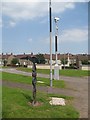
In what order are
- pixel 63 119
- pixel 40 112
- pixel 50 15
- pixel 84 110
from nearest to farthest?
pixel 63 119 → pixel 40 112 → pixel 84 110 → pixel 50 15

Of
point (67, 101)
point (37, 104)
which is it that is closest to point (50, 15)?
point (67, 101)

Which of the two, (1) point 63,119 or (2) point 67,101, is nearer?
(1) point 63,119

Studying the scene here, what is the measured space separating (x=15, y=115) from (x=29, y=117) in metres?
0.46

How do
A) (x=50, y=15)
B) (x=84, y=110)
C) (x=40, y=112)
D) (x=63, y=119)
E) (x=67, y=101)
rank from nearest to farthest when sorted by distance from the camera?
(x=63, y=119), (x=40, y=112), (x=84, y=110), (x=67, y=101), (x=50, y=15)

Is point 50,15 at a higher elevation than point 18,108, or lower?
higher

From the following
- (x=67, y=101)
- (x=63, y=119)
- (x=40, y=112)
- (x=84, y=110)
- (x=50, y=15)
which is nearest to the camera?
(x=63, y=119)

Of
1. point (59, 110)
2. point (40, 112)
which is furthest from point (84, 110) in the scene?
point (40, 112)

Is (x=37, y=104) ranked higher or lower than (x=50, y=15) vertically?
lower

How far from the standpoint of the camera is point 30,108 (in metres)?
11.1

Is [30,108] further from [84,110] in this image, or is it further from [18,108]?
[84,110]

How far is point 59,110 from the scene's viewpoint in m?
11.0

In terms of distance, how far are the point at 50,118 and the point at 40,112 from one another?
865 millimetres

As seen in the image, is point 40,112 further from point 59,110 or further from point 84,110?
point 84,110

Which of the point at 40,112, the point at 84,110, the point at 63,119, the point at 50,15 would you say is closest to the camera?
the point at 63,119
